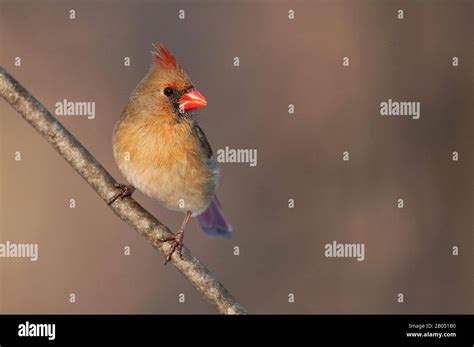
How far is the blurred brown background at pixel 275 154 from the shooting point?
5.26 metres

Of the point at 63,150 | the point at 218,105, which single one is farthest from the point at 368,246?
the point at 63,150

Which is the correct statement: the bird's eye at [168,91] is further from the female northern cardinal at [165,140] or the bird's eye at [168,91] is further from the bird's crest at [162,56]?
the bird's crest at [162,56]

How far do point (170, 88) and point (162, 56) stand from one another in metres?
0.15

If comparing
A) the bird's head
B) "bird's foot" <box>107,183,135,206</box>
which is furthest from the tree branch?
the bird's head

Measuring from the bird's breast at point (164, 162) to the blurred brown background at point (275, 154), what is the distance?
64.9 inches

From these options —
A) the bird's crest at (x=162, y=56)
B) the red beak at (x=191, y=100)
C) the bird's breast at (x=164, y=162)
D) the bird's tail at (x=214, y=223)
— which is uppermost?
the bird's crest at (x=162, y=56)

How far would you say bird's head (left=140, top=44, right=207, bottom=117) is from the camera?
3.26 m

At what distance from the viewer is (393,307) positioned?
5.75 meters

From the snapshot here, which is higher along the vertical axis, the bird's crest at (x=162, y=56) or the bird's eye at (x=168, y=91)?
the bird's crest at (x=162, y=56)

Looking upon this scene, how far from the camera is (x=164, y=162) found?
3.21 meters

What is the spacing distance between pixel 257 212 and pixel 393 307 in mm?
1340

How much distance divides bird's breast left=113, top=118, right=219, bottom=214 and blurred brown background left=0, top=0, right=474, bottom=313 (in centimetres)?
165

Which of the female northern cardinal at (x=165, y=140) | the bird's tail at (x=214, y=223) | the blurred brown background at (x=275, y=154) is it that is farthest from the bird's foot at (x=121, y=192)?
the blurred brown background at (x=275, y=154)

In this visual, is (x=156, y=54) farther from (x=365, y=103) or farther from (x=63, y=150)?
(x=365, y=103)
